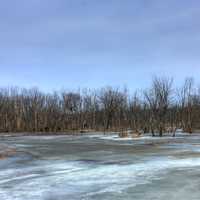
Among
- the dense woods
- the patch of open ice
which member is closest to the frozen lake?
the patch of open ice

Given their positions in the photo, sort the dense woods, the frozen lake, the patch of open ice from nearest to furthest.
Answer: the frozen lake < the patch of open ice < the dense woods

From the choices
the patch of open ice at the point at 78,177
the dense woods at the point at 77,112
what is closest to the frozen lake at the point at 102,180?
the patch of open ice at the point at 78,177

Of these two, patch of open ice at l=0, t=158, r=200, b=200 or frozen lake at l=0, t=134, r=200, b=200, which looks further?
patch of open ice at l=0, t=158, r=200, b=200

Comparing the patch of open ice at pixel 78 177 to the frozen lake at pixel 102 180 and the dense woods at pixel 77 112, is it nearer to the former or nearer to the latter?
the frozen lake at pixel 102 180

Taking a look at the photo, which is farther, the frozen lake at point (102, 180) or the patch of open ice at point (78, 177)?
the patch of open ice at point (78, 177)

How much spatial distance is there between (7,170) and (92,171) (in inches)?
112

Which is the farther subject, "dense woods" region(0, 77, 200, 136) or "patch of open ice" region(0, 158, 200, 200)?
"dense woods" region(0, 77, 200, 136)

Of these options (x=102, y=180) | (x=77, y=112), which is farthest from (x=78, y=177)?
(x=77, y=112)

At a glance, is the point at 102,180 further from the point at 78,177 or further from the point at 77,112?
the point at 77,112

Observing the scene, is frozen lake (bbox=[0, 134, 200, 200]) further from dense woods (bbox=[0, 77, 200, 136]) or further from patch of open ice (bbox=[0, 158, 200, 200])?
dense woods (bbox=[0, 77, 200, 136])

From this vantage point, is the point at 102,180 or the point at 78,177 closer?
the point at 102,180

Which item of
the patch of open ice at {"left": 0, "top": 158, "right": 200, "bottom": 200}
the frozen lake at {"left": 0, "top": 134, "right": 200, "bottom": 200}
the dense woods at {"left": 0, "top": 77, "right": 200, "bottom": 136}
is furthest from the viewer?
the dense woods at {"left": 0, "top": 77, "right": 200, "bottom": 136}

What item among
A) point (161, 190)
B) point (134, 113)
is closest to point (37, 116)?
point (134, 113)

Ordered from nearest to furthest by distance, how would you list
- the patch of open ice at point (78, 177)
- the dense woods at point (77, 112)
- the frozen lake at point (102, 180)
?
the frozen lake at point (102, 180) → the patch of open ice at point (78, 177) → the dense woods at point (77, 112)
